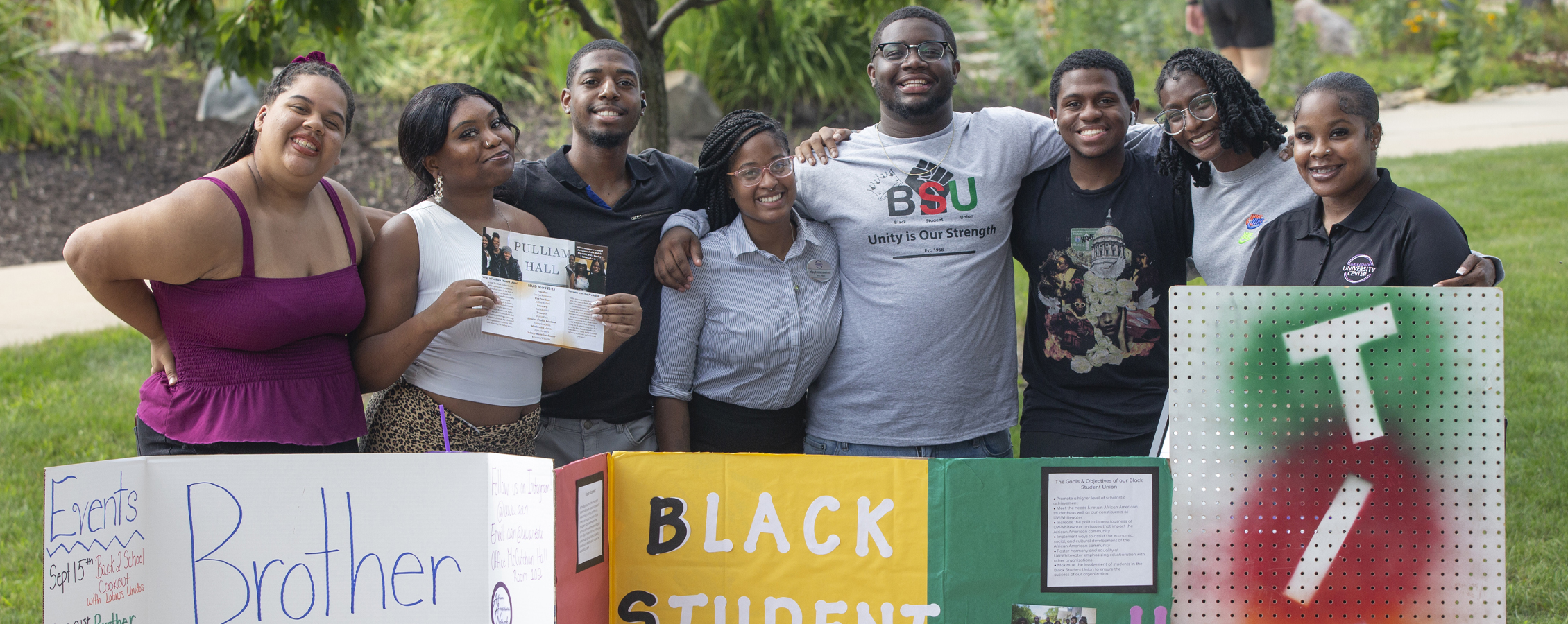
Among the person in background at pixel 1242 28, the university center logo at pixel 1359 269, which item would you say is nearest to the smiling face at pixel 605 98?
the university center logo at pixel 1359 269

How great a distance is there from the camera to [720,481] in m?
2.55

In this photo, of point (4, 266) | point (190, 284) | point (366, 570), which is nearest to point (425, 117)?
point (190, 284)

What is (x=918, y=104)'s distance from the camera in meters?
3.46

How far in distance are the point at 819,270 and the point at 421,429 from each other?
1.22 meters

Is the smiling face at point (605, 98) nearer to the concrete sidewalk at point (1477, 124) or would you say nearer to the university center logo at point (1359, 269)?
the university center logo at point (1359, 269)

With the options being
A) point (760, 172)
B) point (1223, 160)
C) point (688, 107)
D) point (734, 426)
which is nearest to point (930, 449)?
point (734, 426)

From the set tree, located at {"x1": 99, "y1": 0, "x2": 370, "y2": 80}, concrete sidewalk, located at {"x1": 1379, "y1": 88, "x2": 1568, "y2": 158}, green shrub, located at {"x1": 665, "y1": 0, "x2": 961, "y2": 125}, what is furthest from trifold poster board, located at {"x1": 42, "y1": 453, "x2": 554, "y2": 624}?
concrete sidewalk, located at {"x1": 1379, "y1": 88, "x2": 1568, "y2": 158}

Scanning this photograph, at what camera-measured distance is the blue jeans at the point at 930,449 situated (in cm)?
341

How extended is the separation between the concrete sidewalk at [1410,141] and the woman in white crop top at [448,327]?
552 cm

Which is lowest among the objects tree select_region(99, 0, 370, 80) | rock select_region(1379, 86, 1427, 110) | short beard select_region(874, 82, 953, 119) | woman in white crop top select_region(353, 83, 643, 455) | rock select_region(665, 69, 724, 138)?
woman in white crop top select_region(353, 83, 643, 455)

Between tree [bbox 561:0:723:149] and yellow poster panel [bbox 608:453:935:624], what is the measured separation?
9.21 ft

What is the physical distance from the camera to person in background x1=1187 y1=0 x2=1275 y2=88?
7.59 metres

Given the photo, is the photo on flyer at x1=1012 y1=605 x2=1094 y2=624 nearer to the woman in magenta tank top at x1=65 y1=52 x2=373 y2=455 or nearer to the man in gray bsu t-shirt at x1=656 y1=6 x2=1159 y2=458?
the man in gray bsu t-shirt at x1=656 y1=6 x2=1159 y2=458

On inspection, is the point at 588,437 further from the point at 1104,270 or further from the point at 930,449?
the point at 1104,270
